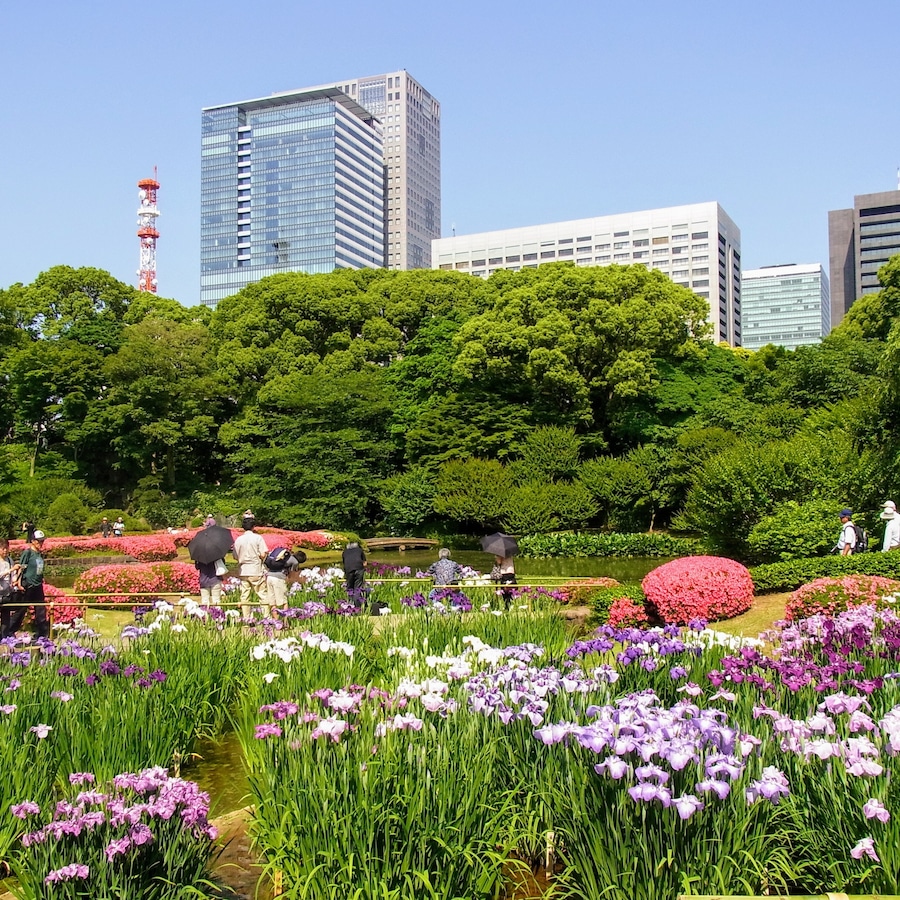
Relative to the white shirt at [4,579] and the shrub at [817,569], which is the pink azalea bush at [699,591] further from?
the white shirt at [4,579]

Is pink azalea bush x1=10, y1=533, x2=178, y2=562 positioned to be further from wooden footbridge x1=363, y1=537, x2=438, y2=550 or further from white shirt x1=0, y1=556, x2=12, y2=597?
white shirt x1=0, y1=556, x2=12, y2=597

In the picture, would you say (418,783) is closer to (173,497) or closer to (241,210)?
(173,497)

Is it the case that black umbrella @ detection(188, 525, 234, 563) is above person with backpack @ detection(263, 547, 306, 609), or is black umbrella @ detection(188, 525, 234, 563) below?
above

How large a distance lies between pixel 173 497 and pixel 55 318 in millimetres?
11892

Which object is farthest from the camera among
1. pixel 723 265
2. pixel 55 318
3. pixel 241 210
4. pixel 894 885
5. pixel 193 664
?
pixel 241 210

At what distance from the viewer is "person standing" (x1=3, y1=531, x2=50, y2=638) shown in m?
9.16

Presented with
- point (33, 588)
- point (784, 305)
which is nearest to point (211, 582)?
point (33, 588)

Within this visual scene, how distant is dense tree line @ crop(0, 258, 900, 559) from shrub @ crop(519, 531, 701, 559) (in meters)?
1.16

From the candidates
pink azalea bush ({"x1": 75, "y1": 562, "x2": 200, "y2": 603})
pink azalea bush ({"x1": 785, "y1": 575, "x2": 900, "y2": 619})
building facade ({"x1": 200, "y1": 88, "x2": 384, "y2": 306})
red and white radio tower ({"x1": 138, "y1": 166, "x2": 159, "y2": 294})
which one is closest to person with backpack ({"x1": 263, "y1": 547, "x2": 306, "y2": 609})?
pink azalea bush ({"x1": 75, "y1": 562, "x2": 200, "y2": 603})

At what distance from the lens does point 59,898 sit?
263 centimetres

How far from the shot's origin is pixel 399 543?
28.0m

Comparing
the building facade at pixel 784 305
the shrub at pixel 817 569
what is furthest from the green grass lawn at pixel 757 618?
the building facade at pixel 784 305

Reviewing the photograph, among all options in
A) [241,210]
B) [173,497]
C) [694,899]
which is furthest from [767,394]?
[241,210]

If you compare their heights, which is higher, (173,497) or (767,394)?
(767,394)
